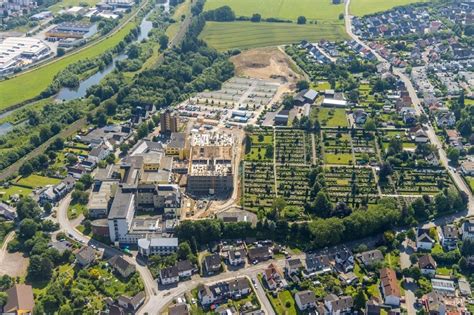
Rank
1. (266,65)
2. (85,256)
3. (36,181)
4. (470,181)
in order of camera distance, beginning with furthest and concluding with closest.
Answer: (266,65) → (36,181) → (470,181) → (85,256)

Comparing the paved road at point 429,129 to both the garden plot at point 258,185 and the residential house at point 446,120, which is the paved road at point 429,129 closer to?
the residential house at point 446,120

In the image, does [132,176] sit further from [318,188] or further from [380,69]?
[380,69]

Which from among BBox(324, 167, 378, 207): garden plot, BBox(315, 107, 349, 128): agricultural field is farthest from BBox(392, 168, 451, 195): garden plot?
BBox(315, 107, 349, 128): agricultural field

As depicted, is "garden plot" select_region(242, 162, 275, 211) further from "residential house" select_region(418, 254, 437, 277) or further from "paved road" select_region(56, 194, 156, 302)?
"residential house" select_region(418, 254, 437, 277)

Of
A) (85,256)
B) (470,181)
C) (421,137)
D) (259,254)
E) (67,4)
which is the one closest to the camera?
(85,256)

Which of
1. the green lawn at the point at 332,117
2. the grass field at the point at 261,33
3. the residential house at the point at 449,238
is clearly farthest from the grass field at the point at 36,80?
the residential house at the point at 449,238

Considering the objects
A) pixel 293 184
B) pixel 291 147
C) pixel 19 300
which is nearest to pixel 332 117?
pixel 291 147

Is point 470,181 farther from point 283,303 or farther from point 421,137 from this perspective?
point 283,303

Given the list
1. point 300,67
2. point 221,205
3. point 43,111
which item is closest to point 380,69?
point 300,67
